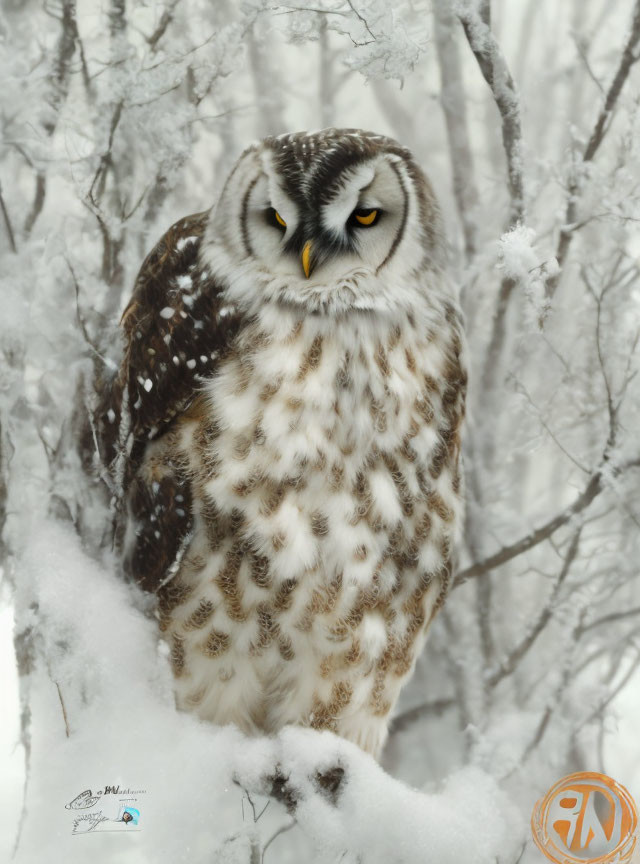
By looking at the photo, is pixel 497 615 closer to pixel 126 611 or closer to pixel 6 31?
pixel 126 611

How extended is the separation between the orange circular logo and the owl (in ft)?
0.62

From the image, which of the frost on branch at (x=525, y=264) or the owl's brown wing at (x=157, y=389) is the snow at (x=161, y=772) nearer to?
the owl's brown wing at (x=157, y=389)

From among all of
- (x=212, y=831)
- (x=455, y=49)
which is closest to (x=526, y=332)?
(x=455, y=49)

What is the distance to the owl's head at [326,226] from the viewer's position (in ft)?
2.09

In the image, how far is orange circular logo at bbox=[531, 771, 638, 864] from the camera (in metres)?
0.72

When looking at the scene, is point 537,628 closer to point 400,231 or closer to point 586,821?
point 586,821

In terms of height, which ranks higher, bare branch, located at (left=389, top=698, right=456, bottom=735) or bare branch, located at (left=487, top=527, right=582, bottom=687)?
bare branch, located at (left=487, top=527, right=582, bottom=687)

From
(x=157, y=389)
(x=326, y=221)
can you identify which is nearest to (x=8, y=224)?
(x=157, y=389)

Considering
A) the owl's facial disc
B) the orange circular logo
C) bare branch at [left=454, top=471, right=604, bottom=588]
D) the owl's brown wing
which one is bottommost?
the orange circular logo

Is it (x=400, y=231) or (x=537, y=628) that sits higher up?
(x=400, y=231)

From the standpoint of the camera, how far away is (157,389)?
27.9 inches

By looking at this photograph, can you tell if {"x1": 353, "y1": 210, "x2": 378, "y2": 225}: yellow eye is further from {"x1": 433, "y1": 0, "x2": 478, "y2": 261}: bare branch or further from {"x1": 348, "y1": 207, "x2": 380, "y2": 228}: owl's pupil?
{"x1": 433, "y1": 0, "x2": 478, "y2": 261}: bare branch

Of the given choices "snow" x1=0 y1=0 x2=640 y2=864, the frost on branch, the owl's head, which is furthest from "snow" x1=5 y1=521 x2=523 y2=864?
the frost on branch

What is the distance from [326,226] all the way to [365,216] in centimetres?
4
